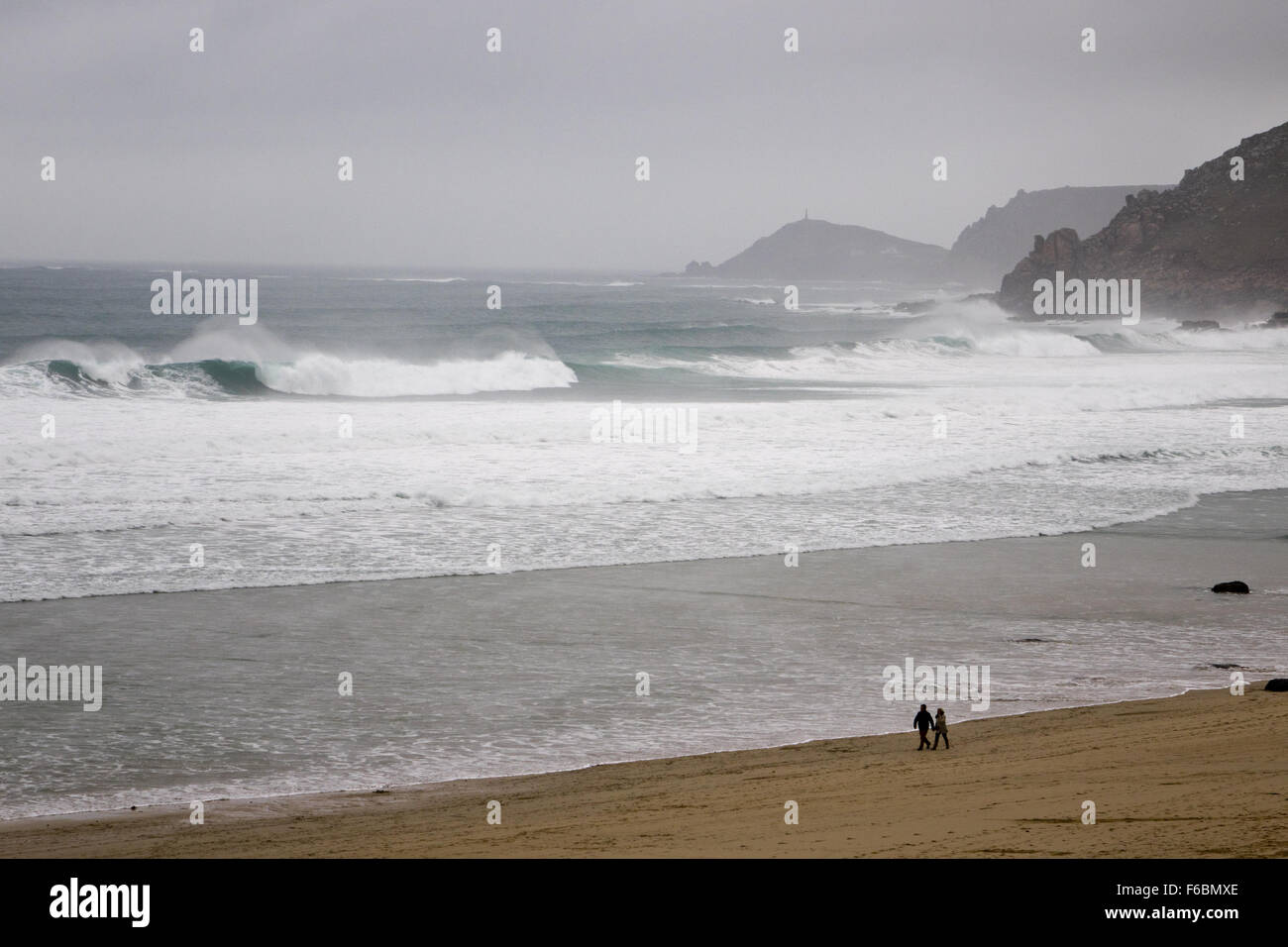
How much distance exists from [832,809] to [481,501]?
12377mm

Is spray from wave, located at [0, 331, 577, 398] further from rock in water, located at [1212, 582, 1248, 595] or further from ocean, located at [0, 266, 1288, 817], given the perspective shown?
rock in water, located at [1212, 582, 1248, 595]

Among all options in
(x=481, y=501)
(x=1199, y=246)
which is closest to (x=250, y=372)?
(x=481, y=501)

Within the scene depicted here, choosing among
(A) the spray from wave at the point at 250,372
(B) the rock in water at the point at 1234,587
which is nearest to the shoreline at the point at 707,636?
(B) the rock in water at the point at 1234,587

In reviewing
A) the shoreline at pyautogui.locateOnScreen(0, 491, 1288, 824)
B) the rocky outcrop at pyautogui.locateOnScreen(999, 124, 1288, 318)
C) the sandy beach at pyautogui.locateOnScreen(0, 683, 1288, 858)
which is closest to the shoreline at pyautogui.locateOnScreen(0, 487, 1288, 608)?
the shoreline at pyautogui.locateOnScreen(0, 491, 1288, 824)

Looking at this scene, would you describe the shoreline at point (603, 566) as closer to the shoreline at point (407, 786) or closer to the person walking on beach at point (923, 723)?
the shoreline at point (407, 786)

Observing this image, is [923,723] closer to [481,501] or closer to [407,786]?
[407,786]

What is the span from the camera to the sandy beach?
18.7ft

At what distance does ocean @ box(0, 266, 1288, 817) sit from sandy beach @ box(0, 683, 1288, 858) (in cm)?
56

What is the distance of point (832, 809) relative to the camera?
21.2ft

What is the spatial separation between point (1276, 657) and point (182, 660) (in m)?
9.05
